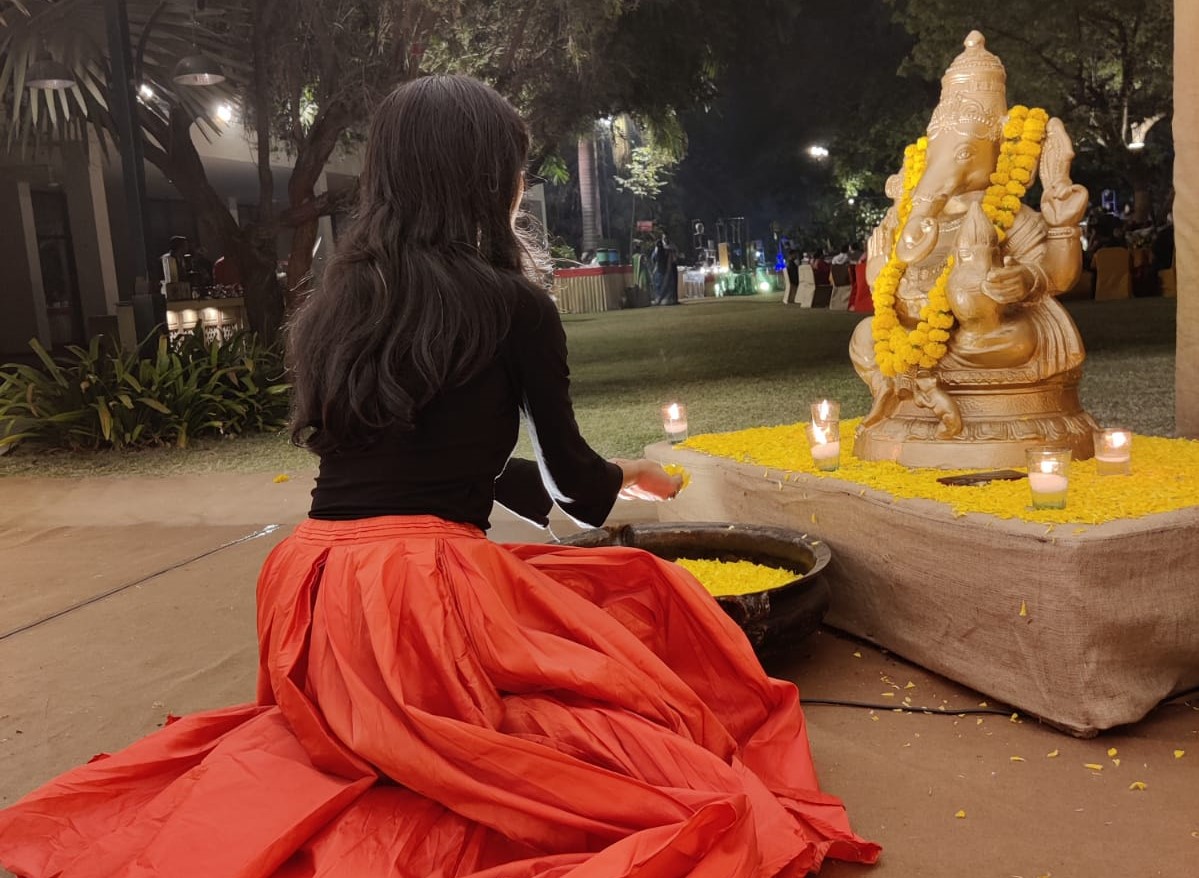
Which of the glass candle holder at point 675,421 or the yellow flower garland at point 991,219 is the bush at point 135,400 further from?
the yellow flower garland at point 991,219

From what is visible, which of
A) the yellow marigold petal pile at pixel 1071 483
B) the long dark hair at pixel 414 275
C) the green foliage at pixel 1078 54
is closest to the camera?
the long dark hair at pixel 414 275

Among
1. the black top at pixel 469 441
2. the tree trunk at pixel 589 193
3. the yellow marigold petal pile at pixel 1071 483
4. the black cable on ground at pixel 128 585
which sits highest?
the tree trunk at pixel 589 193

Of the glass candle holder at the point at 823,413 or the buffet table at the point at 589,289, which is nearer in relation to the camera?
the glass candle holder at the point at 823,413

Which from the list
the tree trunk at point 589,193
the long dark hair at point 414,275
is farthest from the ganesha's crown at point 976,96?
the tree trunk at point 589,193

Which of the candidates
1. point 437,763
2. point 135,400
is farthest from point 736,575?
point 135,400

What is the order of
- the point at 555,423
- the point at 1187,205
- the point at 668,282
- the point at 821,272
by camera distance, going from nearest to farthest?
1. the point at 555,423
2. the point at 1187,205
3. the point at 821,272
4. the point at 668,282

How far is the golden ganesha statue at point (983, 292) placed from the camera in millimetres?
3100

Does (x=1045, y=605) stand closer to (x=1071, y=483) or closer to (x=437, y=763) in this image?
(x=1071, y=483)

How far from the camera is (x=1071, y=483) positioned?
286 centimetres

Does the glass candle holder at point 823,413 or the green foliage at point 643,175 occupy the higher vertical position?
the green foliage at point 643,175

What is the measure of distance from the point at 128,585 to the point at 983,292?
11.2 ft

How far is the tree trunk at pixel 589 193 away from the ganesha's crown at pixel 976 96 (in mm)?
22858

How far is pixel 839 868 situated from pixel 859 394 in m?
6.05

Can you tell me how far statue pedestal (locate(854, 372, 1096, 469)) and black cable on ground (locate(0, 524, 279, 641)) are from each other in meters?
3.02
